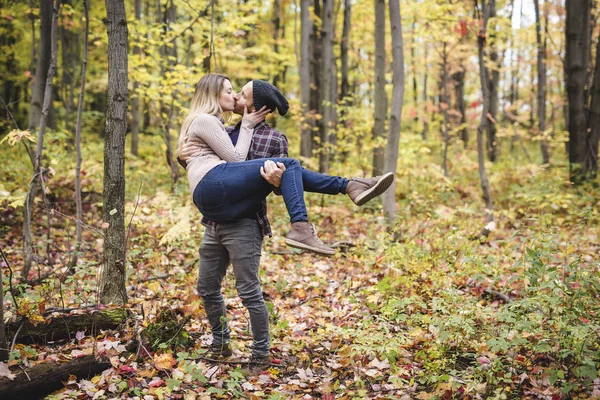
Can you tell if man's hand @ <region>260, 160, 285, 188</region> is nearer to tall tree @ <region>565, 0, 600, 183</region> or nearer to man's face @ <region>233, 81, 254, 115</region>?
man's face @ <region>233, 81, 254, 115</region>

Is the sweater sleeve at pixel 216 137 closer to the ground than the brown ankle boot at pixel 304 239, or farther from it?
farther from it

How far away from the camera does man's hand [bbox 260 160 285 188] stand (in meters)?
3.12

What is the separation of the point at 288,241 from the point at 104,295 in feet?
6.90

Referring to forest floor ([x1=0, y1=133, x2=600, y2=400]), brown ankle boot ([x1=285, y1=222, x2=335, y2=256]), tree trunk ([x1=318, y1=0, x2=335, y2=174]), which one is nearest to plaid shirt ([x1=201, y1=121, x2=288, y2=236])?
brown ankle boot ([x1=285, y1=222, x2=335, y2=256])

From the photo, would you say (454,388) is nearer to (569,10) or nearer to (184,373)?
(184,373)

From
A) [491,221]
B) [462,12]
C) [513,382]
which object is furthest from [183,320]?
[462,12]

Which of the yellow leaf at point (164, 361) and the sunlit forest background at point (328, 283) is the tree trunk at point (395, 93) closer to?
the sunlit forest background at point (328, 283)

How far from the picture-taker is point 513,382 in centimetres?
313

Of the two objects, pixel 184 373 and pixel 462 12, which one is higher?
pixel 462 12

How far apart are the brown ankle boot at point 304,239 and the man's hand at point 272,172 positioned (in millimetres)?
357

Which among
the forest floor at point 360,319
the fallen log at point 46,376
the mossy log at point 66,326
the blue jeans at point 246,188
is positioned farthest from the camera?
the mossy log at point 66,326

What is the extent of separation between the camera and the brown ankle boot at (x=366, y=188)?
3.23 metres

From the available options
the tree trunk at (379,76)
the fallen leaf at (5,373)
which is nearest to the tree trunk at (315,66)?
the tree trunk at (379,76)

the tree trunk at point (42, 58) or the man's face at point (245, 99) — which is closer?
the man's face at point (245, 99)
